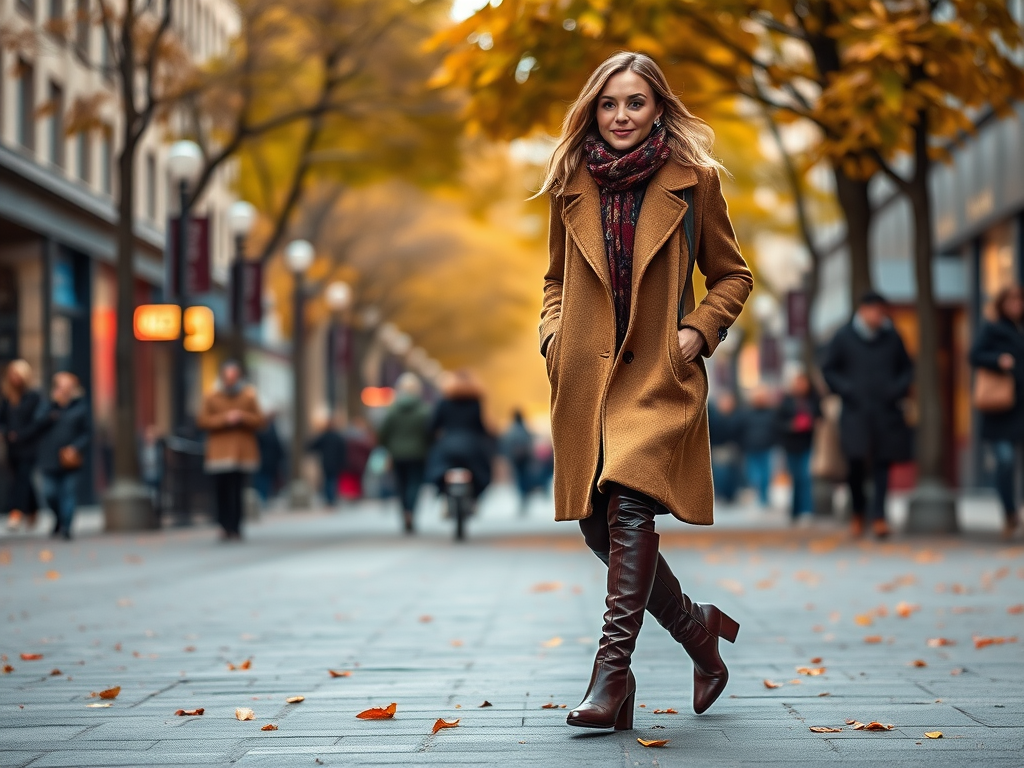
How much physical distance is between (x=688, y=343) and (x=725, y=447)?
70.8 ft

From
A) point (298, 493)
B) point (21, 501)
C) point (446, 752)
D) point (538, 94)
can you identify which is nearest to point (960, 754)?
point (446, 752)

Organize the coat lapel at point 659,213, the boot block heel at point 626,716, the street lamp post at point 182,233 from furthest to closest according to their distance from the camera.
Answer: the street lamp post at point 182,233, the coat lapel at point 659,213, the boot block heel at point 626,716

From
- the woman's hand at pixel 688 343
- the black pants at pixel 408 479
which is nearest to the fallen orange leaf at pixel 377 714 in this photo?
the woman's hand at pixel 688 343

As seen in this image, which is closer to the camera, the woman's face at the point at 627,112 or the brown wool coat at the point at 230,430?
the woman's face at the point at 627,112

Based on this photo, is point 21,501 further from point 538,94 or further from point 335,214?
point 335,214

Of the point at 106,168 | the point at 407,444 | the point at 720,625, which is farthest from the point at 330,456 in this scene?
the point at 720,625

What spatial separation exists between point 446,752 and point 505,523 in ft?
57.7

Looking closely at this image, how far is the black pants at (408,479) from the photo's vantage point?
18953 mm

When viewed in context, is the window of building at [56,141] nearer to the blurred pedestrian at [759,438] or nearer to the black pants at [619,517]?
the blurred pedestrian at [759,438]

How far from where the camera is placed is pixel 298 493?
94.9ft

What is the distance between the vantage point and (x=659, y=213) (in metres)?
4.90

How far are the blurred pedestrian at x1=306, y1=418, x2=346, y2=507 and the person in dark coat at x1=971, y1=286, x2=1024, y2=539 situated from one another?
56.3 ft

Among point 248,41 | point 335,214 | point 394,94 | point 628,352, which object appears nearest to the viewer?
point 628,352

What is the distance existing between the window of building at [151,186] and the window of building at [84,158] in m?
4.98
